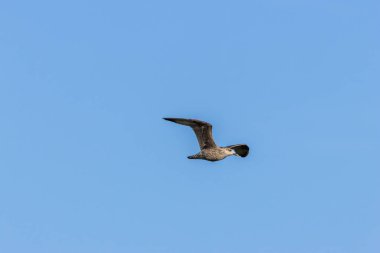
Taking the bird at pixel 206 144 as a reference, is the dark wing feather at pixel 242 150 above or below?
above

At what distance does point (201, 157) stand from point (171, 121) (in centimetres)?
609

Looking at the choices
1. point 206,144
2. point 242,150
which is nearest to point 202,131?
point 206,144

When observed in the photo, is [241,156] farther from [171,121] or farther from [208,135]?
[171,121]

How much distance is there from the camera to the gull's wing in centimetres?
6781

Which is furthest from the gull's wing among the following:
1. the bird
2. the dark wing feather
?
the dark wing feather

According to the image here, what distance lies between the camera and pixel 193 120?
222 ft

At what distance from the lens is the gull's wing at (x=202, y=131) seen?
67.8 m

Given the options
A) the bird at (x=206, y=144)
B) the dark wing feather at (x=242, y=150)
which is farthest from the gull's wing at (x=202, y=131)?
the dark wing feather at (x=242, y=150)

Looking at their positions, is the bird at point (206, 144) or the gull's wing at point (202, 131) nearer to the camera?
the gull's wing at point (202, 131)

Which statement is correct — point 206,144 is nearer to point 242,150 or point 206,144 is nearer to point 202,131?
point 202,131

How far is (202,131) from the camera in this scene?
227 ft

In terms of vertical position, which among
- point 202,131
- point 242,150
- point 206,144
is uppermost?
point 242,150

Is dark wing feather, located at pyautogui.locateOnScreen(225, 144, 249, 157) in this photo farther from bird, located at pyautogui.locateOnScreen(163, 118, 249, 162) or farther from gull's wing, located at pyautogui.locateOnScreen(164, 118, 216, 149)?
gull's wing, located at pyautogui.locateOnScreen(164, 118, 216, 149)

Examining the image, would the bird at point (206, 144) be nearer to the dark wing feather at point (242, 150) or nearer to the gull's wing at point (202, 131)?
the gull's wing at point (202, 131)
